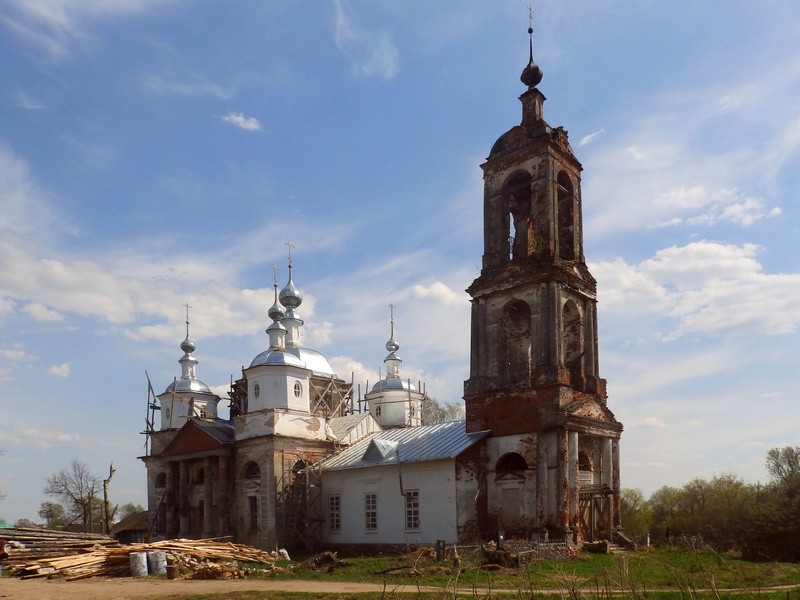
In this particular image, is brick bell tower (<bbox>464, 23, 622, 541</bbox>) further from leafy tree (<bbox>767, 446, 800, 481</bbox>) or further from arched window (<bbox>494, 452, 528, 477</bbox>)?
leafy tree (<bbox>767, 446, 800, 481</bbox>)

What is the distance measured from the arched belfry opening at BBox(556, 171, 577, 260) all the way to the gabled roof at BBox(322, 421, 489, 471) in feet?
24.1

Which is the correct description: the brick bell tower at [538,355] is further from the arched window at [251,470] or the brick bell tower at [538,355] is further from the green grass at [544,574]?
the arched window at [251,470]

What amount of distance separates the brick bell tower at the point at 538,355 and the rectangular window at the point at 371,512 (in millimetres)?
5401

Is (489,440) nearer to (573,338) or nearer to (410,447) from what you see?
(410,447)

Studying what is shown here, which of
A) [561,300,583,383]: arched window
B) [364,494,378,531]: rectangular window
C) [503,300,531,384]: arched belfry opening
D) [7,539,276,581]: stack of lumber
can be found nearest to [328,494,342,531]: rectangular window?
[364,494,378,531]: rectangular window

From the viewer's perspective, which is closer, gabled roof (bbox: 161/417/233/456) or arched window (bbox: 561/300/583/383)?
arched window (bbox: 561/300/583/383)

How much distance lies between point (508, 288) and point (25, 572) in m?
17.3

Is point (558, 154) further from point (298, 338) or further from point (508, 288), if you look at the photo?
point (298, 338)

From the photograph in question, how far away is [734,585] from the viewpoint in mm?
12969

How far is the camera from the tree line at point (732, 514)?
24938 millimetres

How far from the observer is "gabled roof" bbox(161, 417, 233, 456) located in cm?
3294

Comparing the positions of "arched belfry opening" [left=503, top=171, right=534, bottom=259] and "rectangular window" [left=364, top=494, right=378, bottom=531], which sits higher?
"arched belfry opening" [left=503, top=171, right=534, bottom=259]

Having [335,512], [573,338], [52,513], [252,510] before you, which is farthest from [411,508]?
[52,513]

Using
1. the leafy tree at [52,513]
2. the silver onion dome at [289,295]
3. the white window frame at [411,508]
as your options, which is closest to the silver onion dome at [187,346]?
the silver onion dome at [289,295]
